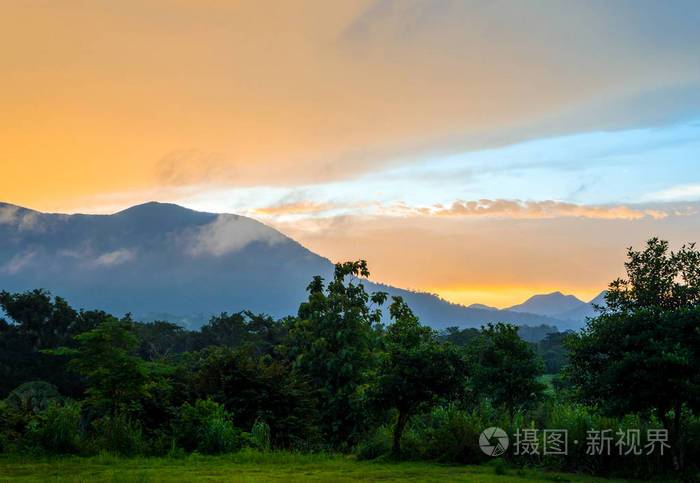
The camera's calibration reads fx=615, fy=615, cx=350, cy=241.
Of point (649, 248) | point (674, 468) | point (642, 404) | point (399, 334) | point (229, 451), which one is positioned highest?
point (649, 248)

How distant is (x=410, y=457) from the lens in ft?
64.6

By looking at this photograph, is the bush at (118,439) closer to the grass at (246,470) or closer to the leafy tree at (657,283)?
the grass at (246,470)

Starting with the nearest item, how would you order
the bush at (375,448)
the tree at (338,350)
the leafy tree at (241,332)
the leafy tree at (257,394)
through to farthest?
the bush at (375,448) < the leafy tree at (257,394) < the tree at (338,350) < the leafy tree at (241,332)

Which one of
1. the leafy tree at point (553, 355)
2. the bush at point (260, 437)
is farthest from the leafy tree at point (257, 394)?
the leafy tree at point (553, 355)

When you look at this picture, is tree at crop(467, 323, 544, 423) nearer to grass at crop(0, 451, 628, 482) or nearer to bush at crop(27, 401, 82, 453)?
grass at crop(0, 451, 628, 482)

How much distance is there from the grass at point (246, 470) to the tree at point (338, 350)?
13308 millimetres

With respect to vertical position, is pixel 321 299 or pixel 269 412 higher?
pixel 321 299

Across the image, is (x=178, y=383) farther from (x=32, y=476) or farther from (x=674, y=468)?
(x=674, y=468)

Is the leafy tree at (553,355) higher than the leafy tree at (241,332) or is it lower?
lower

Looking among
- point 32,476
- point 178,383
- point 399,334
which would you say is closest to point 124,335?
point 178,383

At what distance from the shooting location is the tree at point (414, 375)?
749 inches

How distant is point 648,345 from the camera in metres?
15.1

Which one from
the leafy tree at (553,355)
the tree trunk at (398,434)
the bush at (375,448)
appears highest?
the tree trunk at (398,434)

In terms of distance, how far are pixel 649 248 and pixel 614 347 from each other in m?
2.86
